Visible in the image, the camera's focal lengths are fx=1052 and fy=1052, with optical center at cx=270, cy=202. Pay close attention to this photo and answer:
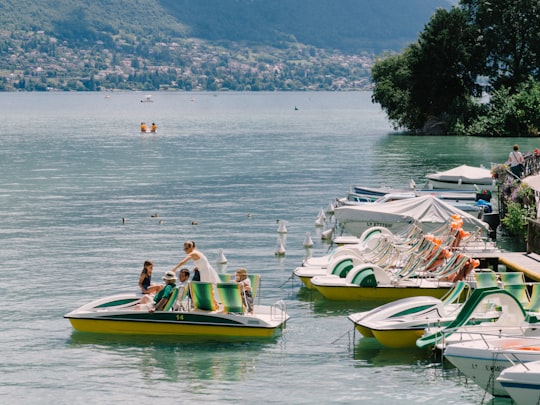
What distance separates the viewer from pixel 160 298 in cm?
2475

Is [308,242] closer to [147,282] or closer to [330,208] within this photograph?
[330,208]

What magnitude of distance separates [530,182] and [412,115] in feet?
207

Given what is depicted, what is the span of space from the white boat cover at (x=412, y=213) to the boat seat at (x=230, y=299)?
13555 millimetres

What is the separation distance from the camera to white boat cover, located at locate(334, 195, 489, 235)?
36969mm

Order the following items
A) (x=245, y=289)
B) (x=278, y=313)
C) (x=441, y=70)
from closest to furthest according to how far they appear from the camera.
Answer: (x=245, y=289) < (x=278, y=313) < (x=441, y=70)

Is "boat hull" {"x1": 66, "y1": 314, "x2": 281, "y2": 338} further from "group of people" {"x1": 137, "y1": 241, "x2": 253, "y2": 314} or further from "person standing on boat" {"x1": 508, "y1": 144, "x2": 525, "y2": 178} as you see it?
"person standing on boat" {"x1": 508, "y1": 144, "x2": 525, "y2": 178}

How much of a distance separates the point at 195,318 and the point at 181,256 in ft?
41.0

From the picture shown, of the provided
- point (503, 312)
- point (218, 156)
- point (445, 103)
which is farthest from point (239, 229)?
point (445, 103)

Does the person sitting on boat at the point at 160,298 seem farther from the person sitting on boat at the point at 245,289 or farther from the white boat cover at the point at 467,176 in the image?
the white boat cover at the point at 467,176

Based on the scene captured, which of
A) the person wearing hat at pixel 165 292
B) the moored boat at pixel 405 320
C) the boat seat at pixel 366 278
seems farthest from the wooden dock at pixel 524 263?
the person wearing hat at pixel 165 292

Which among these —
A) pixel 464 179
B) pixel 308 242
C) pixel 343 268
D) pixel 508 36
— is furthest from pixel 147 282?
pixel 508 36

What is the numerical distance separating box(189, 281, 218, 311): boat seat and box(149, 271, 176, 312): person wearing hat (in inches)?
17.6

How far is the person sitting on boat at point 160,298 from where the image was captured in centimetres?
2442

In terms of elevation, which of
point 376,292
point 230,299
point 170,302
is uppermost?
point 230,299
